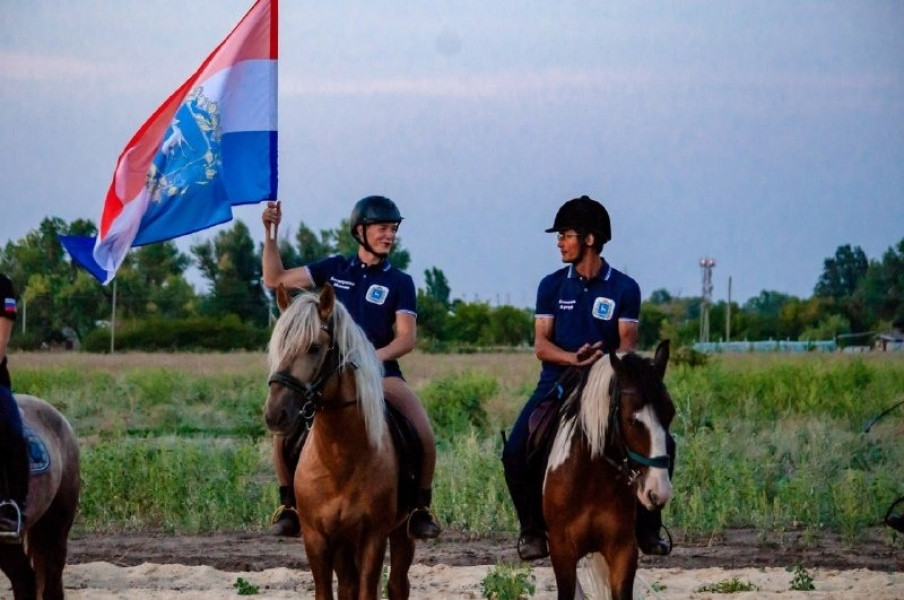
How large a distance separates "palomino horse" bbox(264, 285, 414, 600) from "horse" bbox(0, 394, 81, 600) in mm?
1940

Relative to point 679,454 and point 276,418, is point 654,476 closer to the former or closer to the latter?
point 276,418

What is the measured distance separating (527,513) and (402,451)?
81 cm

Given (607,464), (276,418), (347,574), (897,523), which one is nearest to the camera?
(276,418)

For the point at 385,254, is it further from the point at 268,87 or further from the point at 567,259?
the point at 268,87

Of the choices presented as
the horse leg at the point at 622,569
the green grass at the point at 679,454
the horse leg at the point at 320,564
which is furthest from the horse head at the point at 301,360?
the green grass at the point at 679,454

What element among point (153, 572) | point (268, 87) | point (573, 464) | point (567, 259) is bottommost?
point (153, 572)

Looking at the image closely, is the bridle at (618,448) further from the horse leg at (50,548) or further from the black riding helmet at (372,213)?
the horse leg at (50,548)

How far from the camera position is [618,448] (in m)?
7.05

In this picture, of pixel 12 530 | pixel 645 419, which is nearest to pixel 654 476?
pixel 645 419

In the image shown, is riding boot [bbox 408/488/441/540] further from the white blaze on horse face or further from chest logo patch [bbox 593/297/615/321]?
the white blaze on horse face

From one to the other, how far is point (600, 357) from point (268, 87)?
3.17 m

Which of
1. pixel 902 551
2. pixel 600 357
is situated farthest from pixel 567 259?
pixel 902 551

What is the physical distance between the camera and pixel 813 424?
62.6 feet

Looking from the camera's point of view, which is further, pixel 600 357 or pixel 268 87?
pixel 268 87
